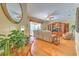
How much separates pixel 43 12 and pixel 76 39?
0.53 meters

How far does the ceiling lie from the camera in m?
1.55

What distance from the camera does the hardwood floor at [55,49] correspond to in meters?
1.53

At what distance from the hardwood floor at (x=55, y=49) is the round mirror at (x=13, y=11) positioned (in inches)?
14.7

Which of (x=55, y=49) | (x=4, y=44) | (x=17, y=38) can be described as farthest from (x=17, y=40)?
(x=55, y=49)

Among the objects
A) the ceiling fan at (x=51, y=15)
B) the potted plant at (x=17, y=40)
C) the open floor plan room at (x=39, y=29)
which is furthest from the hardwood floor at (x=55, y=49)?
the ceiling fan at (x=51, y=15)

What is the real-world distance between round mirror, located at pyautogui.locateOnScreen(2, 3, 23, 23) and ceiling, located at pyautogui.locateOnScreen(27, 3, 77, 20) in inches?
5.1

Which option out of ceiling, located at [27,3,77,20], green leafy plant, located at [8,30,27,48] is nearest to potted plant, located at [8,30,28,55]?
green leafy plant, located at [8,30,27,48]

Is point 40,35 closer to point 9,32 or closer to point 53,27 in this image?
point 53,27

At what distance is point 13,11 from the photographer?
5.23 feet

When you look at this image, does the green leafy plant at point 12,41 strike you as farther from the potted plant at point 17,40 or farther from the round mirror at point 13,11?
the round mirror at point 13,11

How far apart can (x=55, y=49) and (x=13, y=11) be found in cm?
72

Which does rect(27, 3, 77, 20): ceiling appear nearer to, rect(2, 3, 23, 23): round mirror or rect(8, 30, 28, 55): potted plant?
rect(2, 3, 23, 23): round mirror

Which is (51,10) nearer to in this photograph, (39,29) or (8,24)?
(39,29)

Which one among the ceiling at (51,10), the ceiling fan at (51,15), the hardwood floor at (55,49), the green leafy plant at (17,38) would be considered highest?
the ceiling at (51,10)
